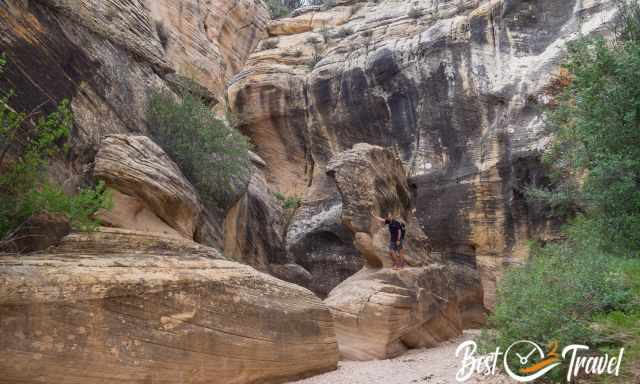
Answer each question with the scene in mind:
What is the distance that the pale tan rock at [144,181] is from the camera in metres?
10.0

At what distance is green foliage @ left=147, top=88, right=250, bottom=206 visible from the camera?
13.4 m

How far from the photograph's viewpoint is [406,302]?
40.4 feet

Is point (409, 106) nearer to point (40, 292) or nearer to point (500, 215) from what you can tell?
point (500, 215)

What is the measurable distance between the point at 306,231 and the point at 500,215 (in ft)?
23.4

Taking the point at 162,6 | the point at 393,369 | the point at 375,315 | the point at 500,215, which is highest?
the point at 162,6

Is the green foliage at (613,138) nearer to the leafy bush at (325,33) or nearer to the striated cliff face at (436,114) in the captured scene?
the striated cliff face at (436,114)

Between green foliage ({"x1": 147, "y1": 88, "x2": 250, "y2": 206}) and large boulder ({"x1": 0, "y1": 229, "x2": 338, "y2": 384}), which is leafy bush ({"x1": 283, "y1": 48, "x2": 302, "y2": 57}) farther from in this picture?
large boulder ({"x1": 0, "y1": 229, "x2": 338, "y2": 384})

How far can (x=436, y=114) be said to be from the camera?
20.3 metres

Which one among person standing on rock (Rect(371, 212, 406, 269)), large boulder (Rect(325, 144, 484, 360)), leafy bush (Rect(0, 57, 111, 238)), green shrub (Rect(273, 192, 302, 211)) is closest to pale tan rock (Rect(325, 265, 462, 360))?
large boulder (Rect(325, 144, 484, 360))

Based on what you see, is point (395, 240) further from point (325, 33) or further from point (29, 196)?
point (325, 33)

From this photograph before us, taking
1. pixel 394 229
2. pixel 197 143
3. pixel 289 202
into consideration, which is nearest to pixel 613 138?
pixel 394 229

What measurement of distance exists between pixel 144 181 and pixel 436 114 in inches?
511

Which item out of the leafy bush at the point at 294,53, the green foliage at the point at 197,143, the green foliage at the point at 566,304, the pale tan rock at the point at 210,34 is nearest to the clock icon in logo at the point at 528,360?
the green foliage at the point at 566,304

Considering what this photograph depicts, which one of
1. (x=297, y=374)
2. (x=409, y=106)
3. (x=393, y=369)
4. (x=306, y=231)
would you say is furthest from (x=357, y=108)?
(x=297, y=374)
